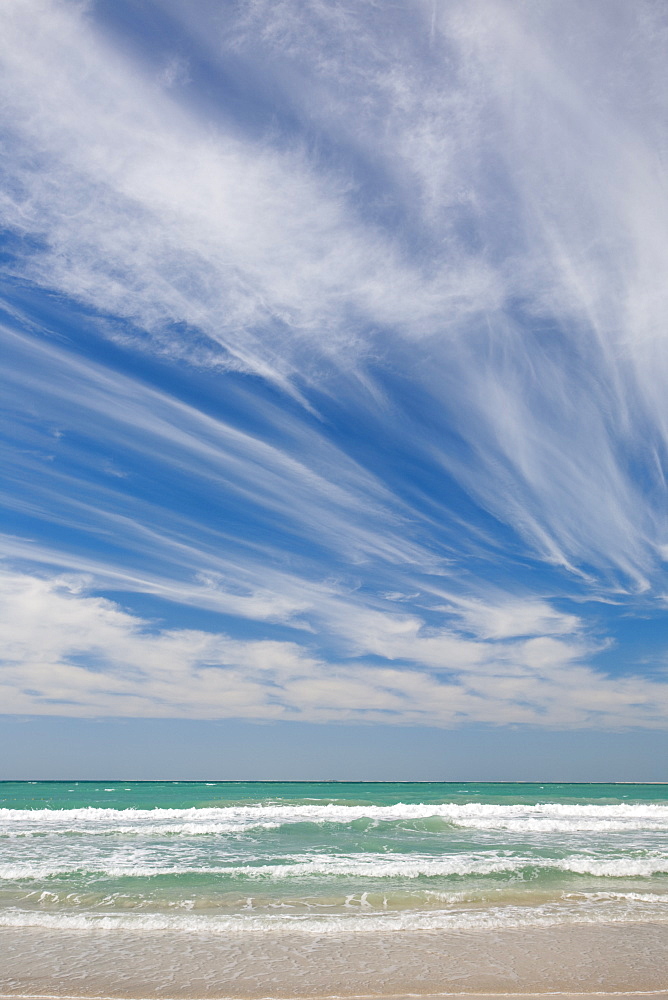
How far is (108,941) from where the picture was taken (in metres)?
8.20

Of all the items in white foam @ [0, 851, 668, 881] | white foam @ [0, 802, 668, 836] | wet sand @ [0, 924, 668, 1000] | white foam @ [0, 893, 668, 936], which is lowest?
white foam @ [0, 802, 668, 836]

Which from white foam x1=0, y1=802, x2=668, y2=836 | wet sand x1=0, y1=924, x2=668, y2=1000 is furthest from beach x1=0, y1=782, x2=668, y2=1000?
white foam x1=0, y1=802, x2=668, y2=836

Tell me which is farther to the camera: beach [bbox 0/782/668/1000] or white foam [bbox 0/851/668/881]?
white foam [bbox 0/851/668/881]

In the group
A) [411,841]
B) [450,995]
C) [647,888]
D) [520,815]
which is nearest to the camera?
[450,995]

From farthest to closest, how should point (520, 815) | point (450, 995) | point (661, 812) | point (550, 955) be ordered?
point (661, 812), point (520, 815), point (550, 955), point (450, 995)

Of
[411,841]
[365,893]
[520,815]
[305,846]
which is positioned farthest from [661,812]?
[365,893]

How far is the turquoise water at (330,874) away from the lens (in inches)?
379

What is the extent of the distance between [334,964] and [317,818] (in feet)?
69.2

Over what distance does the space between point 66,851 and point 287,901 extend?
8.67 meters

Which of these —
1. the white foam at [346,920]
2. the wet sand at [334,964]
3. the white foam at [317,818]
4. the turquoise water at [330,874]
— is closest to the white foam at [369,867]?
the turquoise water at [330,874]

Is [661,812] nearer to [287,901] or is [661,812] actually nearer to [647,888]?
[647,888]

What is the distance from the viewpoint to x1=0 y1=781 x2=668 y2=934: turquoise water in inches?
379

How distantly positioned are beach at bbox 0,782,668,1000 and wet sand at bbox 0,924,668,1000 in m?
0.03

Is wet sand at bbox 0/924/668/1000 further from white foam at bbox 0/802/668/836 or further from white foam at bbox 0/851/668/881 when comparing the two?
white foam at bbox 0/802/668/836
